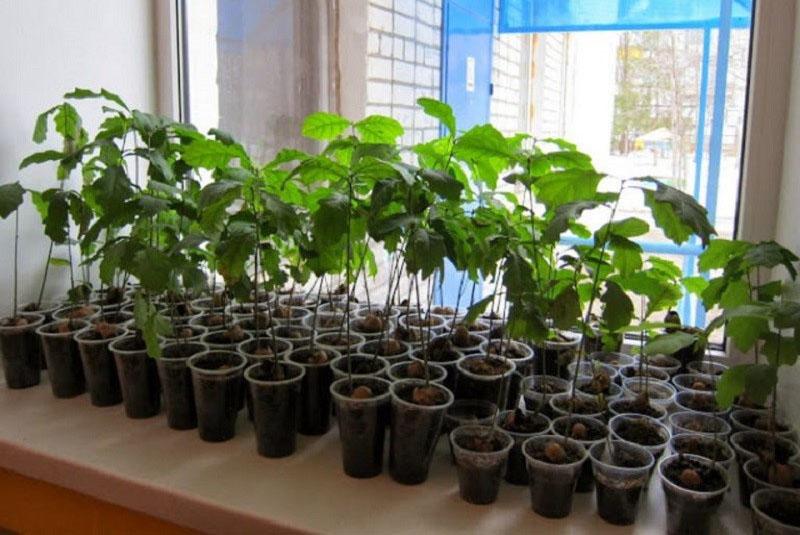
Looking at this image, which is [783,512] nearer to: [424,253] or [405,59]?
Answer: [424,253]

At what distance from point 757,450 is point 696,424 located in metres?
0.11

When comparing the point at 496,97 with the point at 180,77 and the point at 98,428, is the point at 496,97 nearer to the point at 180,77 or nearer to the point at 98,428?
the point at 180,77

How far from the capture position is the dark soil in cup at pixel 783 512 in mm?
821

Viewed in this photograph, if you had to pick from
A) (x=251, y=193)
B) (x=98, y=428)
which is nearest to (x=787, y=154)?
(x=251, y=193)

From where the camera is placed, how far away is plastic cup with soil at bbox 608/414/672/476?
99 cm

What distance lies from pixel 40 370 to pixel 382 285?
963 millimetres

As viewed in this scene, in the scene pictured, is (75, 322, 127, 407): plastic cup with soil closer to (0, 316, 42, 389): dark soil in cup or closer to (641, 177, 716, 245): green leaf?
(0, 316, 42, 389): dark soil in cup

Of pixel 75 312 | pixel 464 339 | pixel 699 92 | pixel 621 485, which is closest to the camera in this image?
pixel 621 485

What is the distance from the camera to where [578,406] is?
43.9 inches

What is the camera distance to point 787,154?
120 cm

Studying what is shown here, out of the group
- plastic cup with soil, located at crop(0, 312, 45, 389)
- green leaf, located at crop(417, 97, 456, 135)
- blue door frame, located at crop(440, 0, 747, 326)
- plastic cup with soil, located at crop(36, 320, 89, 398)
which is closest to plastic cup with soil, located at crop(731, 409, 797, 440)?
blue door frame, located at crop(440, 0, 747, 326)

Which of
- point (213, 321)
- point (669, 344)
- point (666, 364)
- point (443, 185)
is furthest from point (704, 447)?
point (213, 321)

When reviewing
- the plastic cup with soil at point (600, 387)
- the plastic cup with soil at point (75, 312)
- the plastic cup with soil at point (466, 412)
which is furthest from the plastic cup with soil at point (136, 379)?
the plastic cup with soil at point (600, 387)

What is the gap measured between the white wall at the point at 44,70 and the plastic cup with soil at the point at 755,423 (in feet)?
4.86
